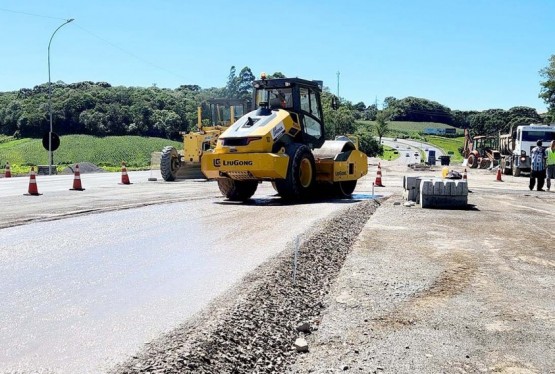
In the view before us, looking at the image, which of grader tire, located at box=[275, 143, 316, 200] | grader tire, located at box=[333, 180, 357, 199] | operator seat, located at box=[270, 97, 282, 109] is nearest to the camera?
grader tire, located at box=[275, 143, 316, 200]

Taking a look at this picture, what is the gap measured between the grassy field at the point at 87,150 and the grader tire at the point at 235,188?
65.3m

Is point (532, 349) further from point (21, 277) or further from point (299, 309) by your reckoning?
point (21, 277)

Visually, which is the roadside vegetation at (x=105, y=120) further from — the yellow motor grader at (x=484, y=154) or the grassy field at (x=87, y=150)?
the yellow motor grader at (x=484, y=154)

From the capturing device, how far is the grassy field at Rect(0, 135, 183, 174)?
8156 centimetres

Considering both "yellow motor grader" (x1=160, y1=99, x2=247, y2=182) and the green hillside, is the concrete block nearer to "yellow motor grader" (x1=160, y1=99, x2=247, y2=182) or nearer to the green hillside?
"yellow motor grader" (x1=160, y1=99, x2=247, y2=182)

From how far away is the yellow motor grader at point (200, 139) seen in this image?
70.7 feet

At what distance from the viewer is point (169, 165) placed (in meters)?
22.9

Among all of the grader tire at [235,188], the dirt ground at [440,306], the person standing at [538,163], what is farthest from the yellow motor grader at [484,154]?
the dirt ground at [440,306]

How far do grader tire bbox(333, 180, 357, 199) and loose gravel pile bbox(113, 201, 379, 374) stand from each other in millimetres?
8562

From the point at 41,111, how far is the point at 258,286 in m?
104

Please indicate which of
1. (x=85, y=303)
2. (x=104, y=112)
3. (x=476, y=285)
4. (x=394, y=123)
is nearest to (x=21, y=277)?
(x=85, y=303)

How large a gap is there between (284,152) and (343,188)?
2.85 metres

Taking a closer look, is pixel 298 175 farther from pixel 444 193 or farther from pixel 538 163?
pixel 538 163


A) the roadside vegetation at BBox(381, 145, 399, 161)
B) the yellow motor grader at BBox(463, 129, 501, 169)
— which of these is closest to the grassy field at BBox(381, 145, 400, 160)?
the roadside vegetation at BBox(381, 145, 399, 161)
